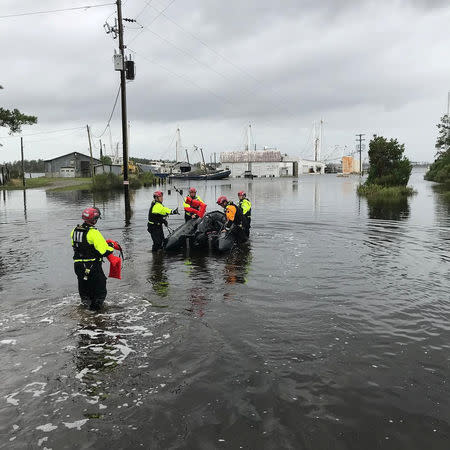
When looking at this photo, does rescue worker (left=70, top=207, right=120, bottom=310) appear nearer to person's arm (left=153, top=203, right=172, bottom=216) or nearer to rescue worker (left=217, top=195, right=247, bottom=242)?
person's arm (left=153, top=203, right=172, bottom=216)

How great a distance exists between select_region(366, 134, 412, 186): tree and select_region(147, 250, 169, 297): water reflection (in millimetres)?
28472

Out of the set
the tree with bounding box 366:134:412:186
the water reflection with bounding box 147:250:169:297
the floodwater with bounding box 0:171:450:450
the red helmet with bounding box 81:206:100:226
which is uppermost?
the tree with bounding box 366:134:412:186

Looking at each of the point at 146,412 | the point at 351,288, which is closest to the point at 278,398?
the point at 146,412

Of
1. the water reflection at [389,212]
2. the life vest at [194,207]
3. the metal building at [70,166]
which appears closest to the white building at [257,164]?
the metal building at [70,166]

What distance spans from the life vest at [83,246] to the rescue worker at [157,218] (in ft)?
16.3

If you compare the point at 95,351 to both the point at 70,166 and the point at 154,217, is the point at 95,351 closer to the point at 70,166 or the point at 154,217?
the point at 154,217

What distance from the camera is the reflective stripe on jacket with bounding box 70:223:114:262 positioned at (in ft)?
22.0

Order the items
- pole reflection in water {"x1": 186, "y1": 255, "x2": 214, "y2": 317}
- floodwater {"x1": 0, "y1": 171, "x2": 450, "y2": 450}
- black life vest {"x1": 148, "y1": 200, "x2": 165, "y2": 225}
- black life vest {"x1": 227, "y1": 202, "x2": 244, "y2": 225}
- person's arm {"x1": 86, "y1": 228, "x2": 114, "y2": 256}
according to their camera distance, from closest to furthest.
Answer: floodwater {"x1": 0, "y1": 171, "x2": 450, "y2": 450} → person's arm {"x1": 86, "y1": 228, "x2": 114, "y2": 256} → pole reflection in water {"x1": 186, "y1": 255, "x2": 214, "y2": 317} → black life vest {"x1": 148, "y1": 200, "x2": 165, "y2": 225} → black life vest {"x1": 227, "y1": 202, "x2": 244, "y2": 225}

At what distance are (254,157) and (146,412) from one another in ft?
466

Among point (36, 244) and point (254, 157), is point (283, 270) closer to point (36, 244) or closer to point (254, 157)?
point (36, 244)

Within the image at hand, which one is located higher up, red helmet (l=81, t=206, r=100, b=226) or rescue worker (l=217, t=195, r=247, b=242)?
red helmet (l=81, t=206, r=100, b=226)

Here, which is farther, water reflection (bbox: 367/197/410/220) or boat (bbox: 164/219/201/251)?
water reflection (bbox: 367/197/410/220)

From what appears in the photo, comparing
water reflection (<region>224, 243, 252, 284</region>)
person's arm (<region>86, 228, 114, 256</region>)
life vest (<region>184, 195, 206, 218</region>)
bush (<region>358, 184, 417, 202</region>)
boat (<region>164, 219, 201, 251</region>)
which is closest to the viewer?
person's arm (<region>86, 228, 114, 256</region>)

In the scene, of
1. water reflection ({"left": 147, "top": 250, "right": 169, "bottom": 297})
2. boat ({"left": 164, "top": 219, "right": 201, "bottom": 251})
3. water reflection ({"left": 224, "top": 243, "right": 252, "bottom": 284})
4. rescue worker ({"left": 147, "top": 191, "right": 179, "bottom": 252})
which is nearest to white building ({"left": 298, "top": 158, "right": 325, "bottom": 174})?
boat ({"left": 164, "top": 219, "right": 201, "bottom": 251})
